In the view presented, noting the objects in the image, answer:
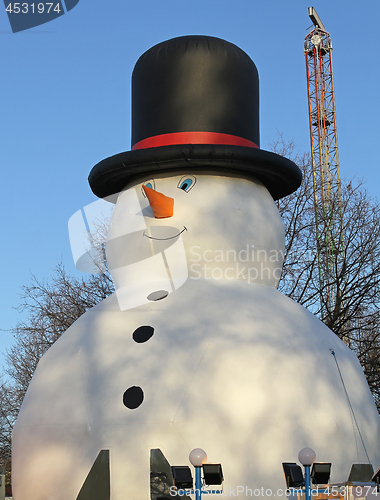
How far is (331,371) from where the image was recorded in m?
7.29

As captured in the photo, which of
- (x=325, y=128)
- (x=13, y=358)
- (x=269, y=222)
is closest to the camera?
(x=269, y=222)

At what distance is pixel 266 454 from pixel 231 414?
53 cm

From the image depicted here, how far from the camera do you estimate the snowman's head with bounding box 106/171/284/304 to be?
8117 millimetres

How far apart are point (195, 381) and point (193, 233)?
2.20 m

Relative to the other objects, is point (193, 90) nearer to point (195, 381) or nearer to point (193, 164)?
point (193, 164)

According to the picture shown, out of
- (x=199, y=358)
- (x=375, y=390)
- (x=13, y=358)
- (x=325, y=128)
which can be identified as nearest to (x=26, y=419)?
(x=199, y=358)

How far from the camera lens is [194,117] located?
28.1 ft

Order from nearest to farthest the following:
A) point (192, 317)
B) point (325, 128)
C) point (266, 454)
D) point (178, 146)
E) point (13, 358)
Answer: point (266, 454)
point (192, 317)
point (178, 146)
point (13, 358)
point (325, 128)

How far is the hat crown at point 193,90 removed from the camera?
8.60 metres

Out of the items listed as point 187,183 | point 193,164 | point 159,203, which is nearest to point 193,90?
point 193,164

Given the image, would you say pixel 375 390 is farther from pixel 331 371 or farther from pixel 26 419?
pixel 26 419

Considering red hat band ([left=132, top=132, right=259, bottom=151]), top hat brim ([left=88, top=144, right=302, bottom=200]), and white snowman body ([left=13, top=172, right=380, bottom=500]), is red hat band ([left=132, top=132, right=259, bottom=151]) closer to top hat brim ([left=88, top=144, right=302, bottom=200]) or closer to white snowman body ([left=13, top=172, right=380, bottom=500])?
top hat brim ([left=88, top=144, right=302, bottom=200])

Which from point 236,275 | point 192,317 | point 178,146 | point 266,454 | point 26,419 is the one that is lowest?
point 266,454

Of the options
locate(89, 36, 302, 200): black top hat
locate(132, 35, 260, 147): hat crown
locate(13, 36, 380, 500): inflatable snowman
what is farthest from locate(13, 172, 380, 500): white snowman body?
locate(132, 35, 260, 147): hat crown
